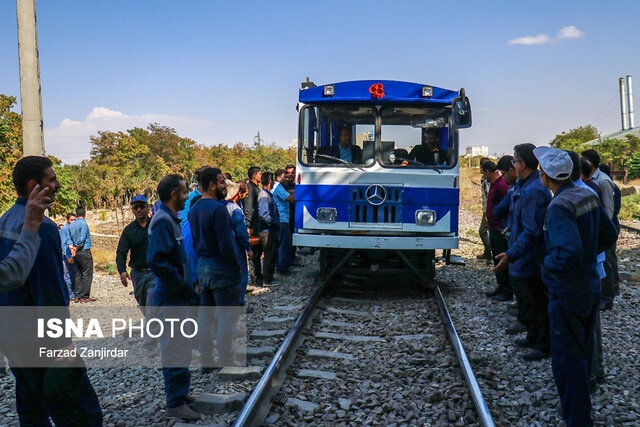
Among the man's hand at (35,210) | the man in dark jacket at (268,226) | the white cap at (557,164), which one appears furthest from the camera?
the man in dark jacket at (268,226)

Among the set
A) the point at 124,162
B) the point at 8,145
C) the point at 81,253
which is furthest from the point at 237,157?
the point at 81,253

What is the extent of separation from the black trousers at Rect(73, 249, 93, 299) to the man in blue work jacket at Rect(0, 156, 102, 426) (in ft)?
23.6

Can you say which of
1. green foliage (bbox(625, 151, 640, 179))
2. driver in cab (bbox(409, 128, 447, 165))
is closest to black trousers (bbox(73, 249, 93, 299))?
driver in cab (bbox(409, 128, 447, 165))

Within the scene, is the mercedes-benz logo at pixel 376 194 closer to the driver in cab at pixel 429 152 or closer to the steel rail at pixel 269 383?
the driver in cab at pixel 429 152

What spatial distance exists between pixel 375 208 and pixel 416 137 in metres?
1.31

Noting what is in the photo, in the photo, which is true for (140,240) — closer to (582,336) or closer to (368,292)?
(368,292)

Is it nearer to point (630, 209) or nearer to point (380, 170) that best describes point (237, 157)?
point (630, 209)

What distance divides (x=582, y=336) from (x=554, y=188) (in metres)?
1.03

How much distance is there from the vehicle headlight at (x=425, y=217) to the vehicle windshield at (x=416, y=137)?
0.74m

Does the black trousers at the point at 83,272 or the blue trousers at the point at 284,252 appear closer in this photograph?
the black trousers at the point at 83,272

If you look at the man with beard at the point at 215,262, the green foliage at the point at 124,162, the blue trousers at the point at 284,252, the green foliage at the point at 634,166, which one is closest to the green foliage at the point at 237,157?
the green foliage at the point at 124,162

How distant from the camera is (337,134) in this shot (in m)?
8.09

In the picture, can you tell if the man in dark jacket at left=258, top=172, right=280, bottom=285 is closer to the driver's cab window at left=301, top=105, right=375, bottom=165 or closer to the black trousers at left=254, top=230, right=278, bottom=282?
the black trousers at left=254, top=230, right=278, bottom=282

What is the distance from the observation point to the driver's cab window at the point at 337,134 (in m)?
7.96
